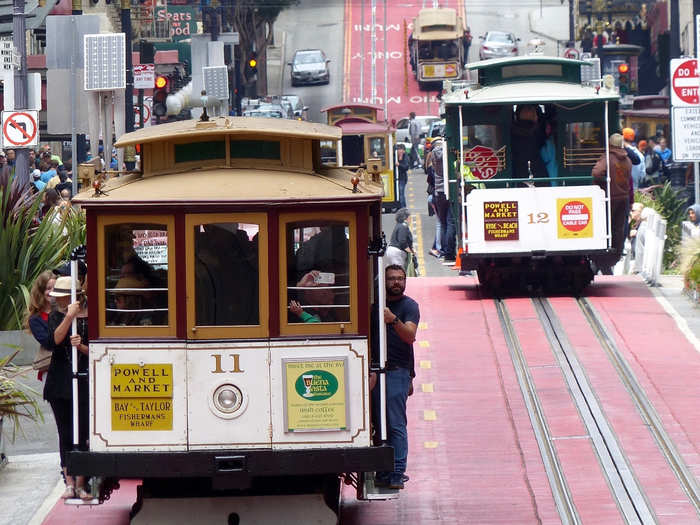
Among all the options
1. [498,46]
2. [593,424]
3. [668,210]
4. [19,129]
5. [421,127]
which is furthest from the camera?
[498,46]

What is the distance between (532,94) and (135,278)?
36.1 ft

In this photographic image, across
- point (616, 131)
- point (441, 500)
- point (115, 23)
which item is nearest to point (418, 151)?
point (115, 23)

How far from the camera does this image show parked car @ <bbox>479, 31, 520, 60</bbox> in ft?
220

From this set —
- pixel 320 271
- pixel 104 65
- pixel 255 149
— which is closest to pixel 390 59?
pixel 104 65

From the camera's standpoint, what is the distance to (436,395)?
1578 cm

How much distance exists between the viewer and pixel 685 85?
75.4 ft

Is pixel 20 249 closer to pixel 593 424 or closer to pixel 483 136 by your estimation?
pixel 593 424

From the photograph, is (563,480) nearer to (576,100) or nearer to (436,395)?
(436,395)

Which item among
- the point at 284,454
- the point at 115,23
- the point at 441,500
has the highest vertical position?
the point at 115,23

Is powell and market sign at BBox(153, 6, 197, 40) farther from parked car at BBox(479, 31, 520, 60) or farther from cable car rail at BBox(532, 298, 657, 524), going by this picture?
cable car rail at BBox(532, 298, 657, 524)

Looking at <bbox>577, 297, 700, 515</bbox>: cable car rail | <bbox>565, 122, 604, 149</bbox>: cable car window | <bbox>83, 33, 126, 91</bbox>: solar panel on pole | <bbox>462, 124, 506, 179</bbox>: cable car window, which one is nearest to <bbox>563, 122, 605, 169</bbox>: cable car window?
<bbox>565, 122, 604, 149</bbox>: cable car window

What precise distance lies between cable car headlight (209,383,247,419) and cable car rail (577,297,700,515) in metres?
3.72

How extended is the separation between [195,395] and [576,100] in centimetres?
Result: 1122

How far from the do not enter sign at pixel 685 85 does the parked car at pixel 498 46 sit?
4415 cm
